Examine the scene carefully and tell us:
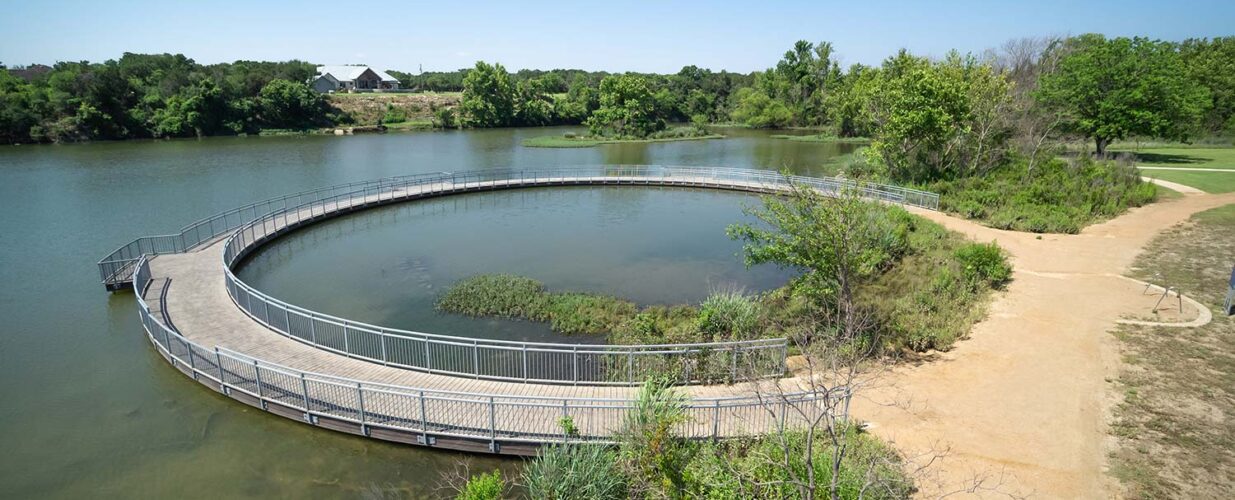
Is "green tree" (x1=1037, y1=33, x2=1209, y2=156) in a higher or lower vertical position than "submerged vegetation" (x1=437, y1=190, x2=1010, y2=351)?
higher

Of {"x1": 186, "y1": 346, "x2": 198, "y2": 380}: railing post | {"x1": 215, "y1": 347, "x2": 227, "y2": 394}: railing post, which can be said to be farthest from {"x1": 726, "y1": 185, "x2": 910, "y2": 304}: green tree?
{"x1": 186, "y1": 346, "x2": 198, "y2": 380}: railing post

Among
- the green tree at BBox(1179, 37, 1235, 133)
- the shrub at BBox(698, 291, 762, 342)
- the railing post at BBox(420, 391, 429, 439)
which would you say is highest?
the green tree at BBox(1179, 37, 1235, 133)

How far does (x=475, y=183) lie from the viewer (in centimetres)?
4291

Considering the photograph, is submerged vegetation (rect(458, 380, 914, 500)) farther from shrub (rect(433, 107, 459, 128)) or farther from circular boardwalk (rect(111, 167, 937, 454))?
shrub (rect(433, 107, 459, 128))

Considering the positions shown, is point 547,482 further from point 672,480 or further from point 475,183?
point 475,183

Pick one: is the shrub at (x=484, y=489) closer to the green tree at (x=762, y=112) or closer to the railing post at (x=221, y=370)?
the railing post at (x=221, y=370)

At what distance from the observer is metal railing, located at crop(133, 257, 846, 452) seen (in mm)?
12586

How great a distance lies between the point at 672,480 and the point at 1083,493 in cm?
707

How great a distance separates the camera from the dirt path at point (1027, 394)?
438 inches

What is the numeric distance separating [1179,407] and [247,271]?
2949 centimetres

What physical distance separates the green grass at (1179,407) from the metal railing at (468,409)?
565cm

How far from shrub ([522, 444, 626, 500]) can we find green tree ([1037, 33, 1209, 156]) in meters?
45.6

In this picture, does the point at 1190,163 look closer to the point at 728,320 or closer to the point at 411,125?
the point at 728,320

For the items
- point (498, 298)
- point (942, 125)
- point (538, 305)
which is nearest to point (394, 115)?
point (942, 125)
